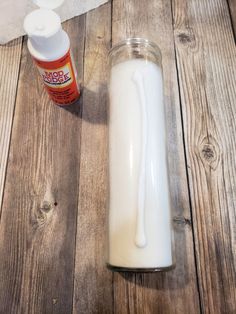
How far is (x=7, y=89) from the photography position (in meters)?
0.55

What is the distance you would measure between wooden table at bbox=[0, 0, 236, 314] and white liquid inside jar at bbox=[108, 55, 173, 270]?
0.07 meters

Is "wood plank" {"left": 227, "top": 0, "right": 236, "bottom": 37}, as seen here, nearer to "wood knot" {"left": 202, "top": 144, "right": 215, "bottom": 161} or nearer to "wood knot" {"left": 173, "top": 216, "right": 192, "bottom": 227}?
"wood knot" {"left": 202, "top": 144, "right": 215, "bottom": 161}

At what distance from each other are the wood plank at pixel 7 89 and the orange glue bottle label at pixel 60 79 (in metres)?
0.09

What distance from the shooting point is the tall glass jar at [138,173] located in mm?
374

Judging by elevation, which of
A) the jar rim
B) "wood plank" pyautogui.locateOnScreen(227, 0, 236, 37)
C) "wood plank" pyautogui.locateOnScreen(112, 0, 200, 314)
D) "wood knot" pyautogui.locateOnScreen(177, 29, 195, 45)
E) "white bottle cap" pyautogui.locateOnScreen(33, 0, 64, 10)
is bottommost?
"wood plank" pyautogui.locateOnScreen(112, 0, 200, 314)

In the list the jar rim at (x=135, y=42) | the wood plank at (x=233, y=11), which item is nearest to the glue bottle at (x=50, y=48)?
the jar rim at (x=135, y=42)

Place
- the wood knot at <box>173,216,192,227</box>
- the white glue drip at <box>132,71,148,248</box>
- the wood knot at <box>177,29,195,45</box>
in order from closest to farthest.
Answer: the white glue drip at <box>132,71,148,248</box>
the wood knot at <box>173,216,192,227</box>
the wood knot at <box>177,29,195,45</box>

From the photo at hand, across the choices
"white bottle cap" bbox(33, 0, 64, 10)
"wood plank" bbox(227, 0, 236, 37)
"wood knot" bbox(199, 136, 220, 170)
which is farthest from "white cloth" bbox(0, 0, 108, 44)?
"wood knot" bbox(199, 136, 220, 170)

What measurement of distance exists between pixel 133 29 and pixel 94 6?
97mm

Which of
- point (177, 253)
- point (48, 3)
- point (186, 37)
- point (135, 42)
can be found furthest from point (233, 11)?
point (177, 253)

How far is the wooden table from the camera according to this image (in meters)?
0.44

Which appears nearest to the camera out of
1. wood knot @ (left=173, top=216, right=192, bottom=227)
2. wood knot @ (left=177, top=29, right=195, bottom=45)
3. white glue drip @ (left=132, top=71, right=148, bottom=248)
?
white glue drip @ (left=132, top=71, right=148, bottom=248)

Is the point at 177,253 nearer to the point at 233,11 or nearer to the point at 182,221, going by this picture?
the point at 182,221

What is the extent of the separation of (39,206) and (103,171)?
11cm
